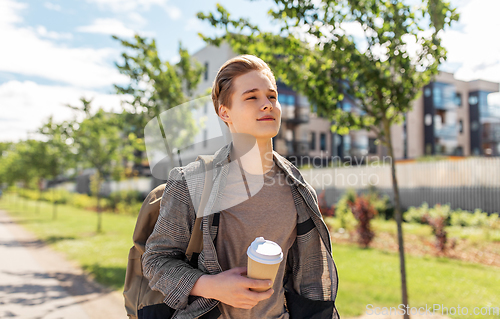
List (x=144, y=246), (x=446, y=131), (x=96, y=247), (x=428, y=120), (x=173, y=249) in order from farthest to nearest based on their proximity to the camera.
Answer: (x=446, y=131) → (x=428, y=120) → (x=96, y=247) → (x=144, y=246) → (x=173, y=249)

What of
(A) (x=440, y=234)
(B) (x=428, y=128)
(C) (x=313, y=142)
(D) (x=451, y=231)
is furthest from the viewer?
(B) (x=428, y=128)

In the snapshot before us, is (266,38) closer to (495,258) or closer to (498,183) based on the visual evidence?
(495,258)

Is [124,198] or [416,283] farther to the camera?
[124,198]

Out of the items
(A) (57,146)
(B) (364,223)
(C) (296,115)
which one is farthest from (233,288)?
(C) (296,115)

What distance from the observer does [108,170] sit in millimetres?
15844

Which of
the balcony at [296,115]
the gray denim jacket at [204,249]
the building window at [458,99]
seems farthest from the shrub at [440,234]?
the building window at [458,99]

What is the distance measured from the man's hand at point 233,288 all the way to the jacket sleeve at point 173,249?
0.04m

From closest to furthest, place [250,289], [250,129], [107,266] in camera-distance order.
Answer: [250,289], [250,129], [107,266]

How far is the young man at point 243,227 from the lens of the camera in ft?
4.33

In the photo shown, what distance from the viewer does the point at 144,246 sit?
4.84ft

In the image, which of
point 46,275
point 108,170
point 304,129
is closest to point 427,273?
point 46,275

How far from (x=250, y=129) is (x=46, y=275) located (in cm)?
740

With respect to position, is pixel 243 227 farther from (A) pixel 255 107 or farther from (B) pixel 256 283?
(A) pixel 255 107

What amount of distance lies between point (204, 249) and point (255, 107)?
1.99 ft
